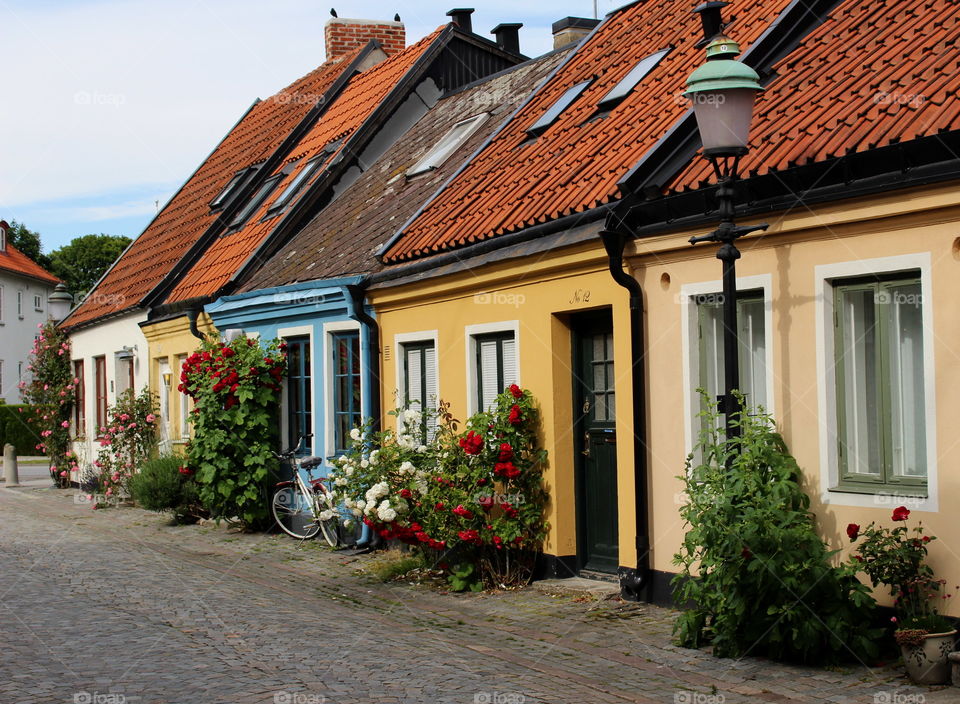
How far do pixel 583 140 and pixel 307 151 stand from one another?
929 cm

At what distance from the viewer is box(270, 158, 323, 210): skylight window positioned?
18.7 m

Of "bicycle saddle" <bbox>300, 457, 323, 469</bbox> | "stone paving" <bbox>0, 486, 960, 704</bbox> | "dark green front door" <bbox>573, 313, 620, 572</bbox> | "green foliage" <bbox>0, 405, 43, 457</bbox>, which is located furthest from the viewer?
"green foliage" <bbox>0, 405, 43, 457</bbox>

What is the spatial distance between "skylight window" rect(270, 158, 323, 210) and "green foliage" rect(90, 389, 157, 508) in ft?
13.6

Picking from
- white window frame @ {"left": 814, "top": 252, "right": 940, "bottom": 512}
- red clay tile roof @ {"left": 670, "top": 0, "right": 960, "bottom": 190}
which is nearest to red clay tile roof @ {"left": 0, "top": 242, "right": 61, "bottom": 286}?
red clay tile roof @ {"left": 670, "top": 0, "right": 960, "bottom": 190}

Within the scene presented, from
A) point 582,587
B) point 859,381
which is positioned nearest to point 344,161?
point 582,587

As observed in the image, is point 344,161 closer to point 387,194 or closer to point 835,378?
point 387,194

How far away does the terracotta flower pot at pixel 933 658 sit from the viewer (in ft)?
21.4

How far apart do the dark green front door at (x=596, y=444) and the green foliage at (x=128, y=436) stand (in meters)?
11.3

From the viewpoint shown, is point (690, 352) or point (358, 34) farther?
point (358, 34)

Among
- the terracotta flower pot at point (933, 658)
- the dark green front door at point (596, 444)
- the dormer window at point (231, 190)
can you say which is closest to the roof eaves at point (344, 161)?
the dormer window at point (231, 190)

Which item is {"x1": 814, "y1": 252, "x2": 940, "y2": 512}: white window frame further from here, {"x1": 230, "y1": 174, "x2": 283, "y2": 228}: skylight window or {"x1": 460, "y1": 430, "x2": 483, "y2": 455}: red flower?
{"x1": 230, "y1": 174, "x2": 283, "y2": 228}: skylight window

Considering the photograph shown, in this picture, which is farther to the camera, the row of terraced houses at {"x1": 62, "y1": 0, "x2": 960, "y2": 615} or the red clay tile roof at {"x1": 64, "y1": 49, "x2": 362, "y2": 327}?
the red clay tile roof at {"x1": 64, "y1": 49, "x2": 362, "y2": 327}

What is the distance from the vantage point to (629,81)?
1207 centimetres

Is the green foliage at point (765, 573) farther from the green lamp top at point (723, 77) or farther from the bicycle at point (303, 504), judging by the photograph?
the bicycle at point (303, 504)
